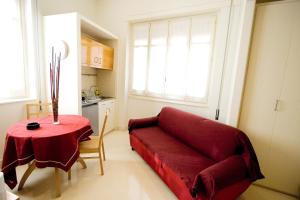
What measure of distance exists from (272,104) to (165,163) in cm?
157

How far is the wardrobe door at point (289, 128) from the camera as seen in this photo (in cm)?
167

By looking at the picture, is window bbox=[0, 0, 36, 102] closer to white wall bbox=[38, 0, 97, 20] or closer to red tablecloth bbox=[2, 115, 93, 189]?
white wall bbox=[38, 0, 97, 20]

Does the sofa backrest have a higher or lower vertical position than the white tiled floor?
higher

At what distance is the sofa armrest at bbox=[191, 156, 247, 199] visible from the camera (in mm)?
1242

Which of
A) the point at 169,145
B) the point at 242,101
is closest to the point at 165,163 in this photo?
the point at 169,145

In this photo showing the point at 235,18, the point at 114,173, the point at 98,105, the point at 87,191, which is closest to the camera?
the point at 87,191

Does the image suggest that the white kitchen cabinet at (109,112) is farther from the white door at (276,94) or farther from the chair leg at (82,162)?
the white door at (276,94)

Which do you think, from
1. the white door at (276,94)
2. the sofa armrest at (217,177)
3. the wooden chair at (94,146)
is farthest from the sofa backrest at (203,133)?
the wooden chair at (94,146)

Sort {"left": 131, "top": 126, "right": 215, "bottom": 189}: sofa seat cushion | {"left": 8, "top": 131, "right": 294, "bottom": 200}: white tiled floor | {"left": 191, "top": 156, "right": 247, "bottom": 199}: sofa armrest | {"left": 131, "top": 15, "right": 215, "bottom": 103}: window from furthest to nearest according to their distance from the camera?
1. {"left": 131, "top": 15, "right": 215, "bottom": 103}: window
2. {"left": 8, "top": 131, "right": 294, "bottom": 200}: white tiled floor
3. {"left": 131, "top": 126, "right": 215, "bottom": 189}: sofa seat cushion
4. {"left": 191, "top": 156, "right": 247, "bottom": 199}: sofa armrest

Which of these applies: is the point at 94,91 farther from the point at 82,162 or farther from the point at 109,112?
the point at 82,162

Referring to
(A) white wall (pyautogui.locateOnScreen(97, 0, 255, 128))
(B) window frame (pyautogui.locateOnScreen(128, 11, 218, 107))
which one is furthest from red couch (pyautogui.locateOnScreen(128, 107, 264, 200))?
(A) white wall (pyautogui.locateOnScreen(97, 0, 255, 128))

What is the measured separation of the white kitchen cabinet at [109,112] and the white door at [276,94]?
8.80 ft

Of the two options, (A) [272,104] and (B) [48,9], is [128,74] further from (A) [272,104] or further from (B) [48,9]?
(A) [272,104]

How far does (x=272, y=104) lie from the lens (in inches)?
70.7
